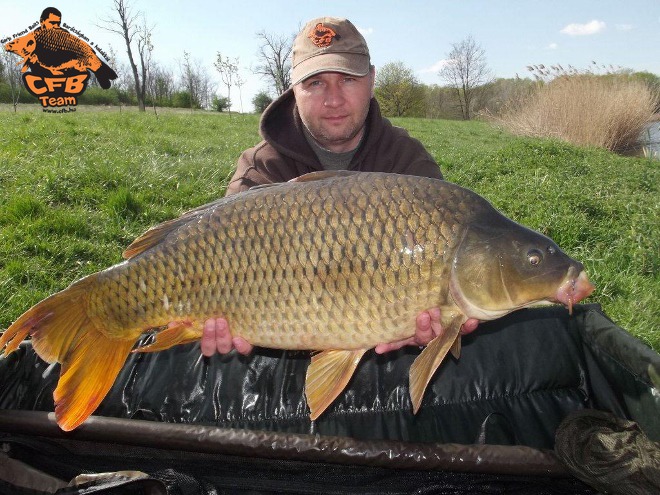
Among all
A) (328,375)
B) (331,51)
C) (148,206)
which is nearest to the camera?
(328,375)

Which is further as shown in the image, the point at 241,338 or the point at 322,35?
the point at 322,35

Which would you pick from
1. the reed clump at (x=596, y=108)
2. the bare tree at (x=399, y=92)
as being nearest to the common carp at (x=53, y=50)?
the reed clump at (x=596, y=108)

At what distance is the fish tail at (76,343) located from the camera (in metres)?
1.30

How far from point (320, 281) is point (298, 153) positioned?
3.35ft

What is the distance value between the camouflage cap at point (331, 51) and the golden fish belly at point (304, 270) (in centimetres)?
87

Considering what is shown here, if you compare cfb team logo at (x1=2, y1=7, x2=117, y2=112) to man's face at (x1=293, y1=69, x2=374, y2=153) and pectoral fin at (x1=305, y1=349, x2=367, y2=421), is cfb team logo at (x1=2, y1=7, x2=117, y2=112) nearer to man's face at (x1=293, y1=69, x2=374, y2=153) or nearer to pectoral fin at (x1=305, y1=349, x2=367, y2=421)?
man's face at (x1=293, y1=69, x2=374, y2=153)

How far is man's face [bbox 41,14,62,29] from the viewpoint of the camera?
11.2m

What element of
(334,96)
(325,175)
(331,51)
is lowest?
(325,175)

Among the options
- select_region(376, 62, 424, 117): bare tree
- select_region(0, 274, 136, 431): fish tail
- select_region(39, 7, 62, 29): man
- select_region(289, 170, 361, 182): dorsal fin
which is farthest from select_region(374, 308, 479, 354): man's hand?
select_region(376, 62, 424, 117): bare tree

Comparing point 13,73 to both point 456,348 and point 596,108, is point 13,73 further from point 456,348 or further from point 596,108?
point 456,348

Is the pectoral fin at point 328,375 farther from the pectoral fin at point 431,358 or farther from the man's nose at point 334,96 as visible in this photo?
the man's nose at point 334,96

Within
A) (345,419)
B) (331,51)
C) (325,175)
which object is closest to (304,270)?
(325,175)

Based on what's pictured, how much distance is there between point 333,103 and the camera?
2.05 m

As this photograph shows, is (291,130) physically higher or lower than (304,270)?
higher
